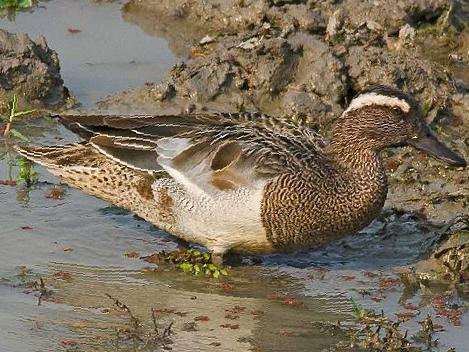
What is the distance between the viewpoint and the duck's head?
24.6ft

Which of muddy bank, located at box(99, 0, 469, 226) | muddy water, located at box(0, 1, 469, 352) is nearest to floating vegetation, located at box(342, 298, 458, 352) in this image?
muddy water, located at box(0, 1, 469, 352)

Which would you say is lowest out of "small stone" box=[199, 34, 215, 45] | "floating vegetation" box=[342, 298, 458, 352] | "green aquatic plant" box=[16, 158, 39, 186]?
"floating vegetation" box=[342, 298, 458, 352]

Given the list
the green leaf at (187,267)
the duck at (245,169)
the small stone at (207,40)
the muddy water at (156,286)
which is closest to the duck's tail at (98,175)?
the duck at (245,169)

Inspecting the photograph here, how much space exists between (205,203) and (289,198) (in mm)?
466

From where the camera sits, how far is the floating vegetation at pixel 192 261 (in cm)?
724

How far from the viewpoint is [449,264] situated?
7.29 meters

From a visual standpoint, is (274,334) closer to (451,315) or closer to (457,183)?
(451,315)

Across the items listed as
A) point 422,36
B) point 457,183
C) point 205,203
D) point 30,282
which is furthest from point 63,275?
point 422,36

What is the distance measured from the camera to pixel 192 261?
7.34 m

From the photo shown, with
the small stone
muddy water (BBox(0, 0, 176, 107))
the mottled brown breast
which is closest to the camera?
the mottled brown breast

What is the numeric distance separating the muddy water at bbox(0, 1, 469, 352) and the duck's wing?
0.52 meters

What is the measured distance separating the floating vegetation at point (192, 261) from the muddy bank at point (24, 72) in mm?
2322

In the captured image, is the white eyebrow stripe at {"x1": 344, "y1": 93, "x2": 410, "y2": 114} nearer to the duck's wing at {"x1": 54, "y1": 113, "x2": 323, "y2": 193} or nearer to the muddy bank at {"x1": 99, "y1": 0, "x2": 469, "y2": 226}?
the duck's wing at {"x1": 54, "y1": 113, "x2": 323, "y2": 193}

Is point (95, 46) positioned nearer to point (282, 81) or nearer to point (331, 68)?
point (282, 81)
